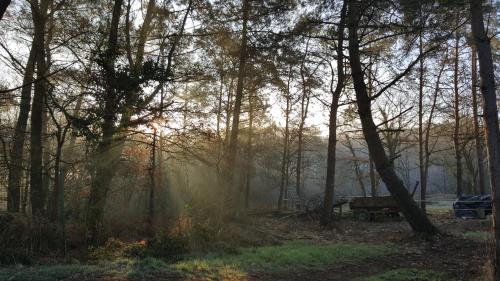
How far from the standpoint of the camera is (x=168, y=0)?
15219 millimetres

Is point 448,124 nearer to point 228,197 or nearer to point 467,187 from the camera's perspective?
point 228,197

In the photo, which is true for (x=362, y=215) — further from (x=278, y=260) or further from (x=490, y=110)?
(x=490, y=110)

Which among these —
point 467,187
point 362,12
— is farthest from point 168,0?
point 467,187

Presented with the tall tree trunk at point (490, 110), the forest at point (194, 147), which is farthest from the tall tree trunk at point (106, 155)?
the tall tree trunk at point (490, 110)

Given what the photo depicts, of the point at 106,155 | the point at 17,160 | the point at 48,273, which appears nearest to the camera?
the point at 48,273

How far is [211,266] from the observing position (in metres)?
8.52

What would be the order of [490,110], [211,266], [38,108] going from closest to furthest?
1. [490,110]
2. [211,266]
3. [38,108]

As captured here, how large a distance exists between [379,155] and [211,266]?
24.9ft

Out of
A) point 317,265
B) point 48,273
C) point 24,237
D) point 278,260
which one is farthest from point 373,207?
point 48,273

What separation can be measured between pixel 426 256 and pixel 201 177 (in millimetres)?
19949

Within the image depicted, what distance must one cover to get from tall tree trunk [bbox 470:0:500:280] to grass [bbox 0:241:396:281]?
3.55 m

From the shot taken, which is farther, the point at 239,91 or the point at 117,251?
the point at 239,91

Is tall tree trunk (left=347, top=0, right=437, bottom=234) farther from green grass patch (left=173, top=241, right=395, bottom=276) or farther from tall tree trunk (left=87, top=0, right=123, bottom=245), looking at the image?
tall tree trunk (left=87, top=0, right=123, bottom=245)

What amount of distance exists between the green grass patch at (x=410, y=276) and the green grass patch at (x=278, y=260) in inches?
60.9
